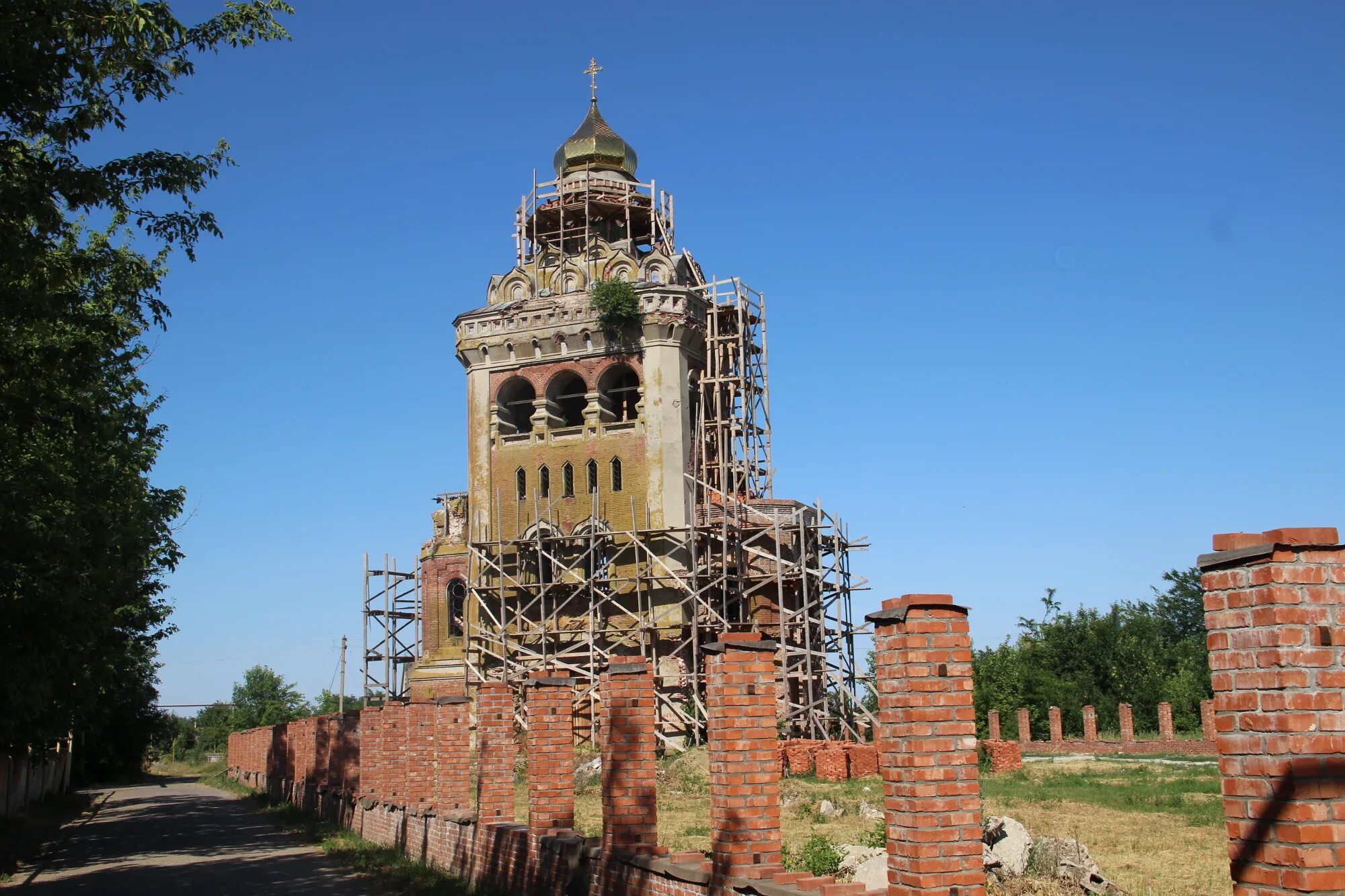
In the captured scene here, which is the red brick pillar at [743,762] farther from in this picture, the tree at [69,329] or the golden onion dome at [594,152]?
the golden onion dome at [594,152]

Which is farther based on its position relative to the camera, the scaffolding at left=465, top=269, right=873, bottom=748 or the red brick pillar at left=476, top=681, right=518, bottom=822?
the scaffolding at left=465, top=269, right=873, bottom=748

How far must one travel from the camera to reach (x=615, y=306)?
120 feet

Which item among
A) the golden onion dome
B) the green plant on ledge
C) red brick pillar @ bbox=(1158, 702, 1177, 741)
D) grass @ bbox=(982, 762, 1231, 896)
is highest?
the golden onion dome

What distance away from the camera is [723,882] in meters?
9.94

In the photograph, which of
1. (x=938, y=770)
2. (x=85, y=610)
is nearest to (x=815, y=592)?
(x=85, y=610)

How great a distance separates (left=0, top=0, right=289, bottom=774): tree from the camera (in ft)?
38.8

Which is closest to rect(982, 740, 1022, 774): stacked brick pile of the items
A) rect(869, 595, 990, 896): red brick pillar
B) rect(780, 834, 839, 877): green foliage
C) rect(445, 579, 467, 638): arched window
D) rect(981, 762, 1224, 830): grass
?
rect(981, 762, 1224, 830): grass

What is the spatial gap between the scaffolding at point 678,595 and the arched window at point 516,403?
8.25ft

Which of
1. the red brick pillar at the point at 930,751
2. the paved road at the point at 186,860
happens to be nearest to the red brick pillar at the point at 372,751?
the paved road at the point at 186,860

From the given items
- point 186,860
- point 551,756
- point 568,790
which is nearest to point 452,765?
point 568,790

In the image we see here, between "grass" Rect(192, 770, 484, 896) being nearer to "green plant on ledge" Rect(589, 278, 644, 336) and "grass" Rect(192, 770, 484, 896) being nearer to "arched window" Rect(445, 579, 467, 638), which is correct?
"arched window" Rect(445, 579, 467, 638)

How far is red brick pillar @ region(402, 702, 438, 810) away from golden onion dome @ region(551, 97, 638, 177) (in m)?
24.2

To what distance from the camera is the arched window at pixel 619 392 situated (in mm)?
37497

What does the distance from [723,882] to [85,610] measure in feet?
37.8
